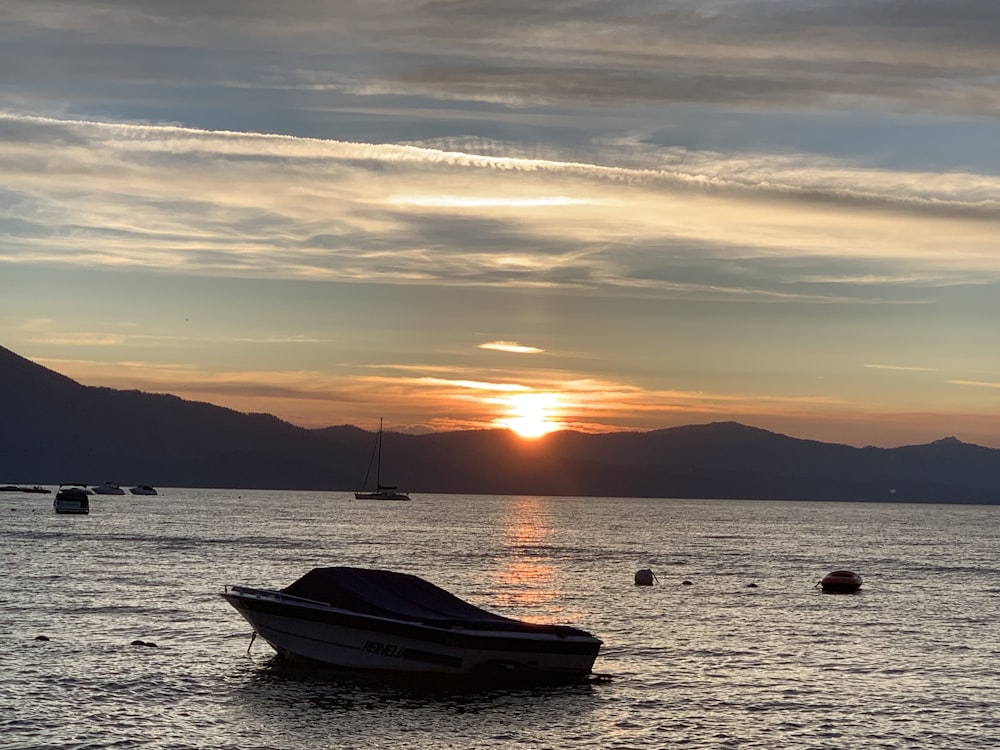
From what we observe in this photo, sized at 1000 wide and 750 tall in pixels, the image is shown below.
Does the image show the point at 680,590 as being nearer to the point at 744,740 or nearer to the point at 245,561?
the point at 245,561

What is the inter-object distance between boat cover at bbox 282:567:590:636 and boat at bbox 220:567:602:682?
43 mm

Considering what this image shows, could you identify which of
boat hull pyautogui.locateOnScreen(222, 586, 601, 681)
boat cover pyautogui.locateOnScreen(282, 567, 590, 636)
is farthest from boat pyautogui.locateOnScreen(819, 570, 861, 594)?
boat hull pyautogui.locateOnScreen(222, 586, 601, 681)

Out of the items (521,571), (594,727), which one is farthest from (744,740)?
(521,571)

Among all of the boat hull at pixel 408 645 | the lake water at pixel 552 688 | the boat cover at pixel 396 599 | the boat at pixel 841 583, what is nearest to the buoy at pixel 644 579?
the lake water at pixel 552 688

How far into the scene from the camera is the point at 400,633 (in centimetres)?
5216

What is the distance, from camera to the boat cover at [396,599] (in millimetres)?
52406

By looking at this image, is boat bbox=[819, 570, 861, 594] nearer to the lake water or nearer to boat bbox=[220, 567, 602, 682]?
the lake water

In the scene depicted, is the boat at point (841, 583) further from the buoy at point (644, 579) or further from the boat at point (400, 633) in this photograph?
Answer: the boat at point (400, 633)

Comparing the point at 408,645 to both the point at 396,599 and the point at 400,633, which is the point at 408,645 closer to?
the point at 400,633

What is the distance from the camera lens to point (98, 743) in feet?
130

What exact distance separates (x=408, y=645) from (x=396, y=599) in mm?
2491

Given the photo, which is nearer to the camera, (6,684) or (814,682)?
(6,684)

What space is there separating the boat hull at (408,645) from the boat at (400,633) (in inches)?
1.6

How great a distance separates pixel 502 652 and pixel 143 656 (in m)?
16.5
